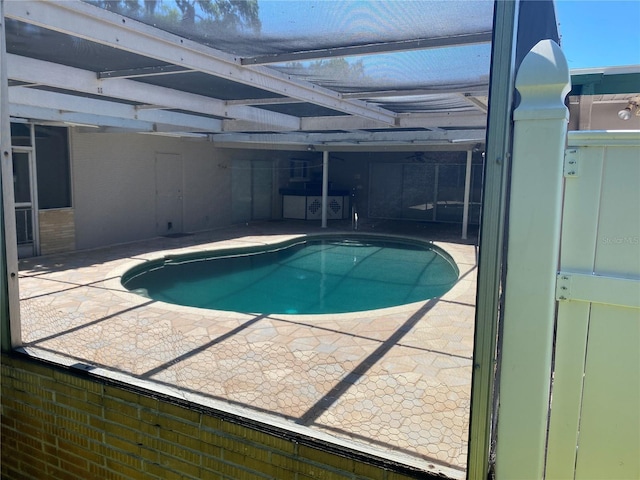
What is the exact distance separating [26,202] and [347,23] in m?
8.93

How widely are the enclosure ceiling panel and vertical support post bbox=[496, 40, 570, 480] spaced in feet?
4.21

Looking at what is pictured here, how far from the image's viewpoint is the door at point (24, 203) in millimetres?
9188

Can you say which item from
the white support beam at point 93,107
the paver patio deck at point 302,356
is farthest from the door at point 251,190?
the paver patio deck at point 302,356

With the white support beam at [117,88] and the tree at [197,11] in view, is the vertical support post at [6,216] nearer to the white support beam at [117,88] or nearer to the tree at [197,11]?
the tree at [197,11]

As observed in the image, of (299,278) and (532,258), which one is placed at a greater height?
(532,258)

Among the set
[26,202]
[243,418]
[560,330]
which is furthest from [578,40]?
[26,202]

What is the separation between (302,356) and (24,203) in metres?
7.85

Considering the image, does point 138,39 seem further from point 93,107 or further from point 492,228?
point 93,107

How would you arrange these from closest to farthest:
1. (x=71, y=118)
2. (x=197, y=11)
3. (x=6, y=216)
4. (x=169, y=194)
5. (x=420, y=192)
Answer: (x=6, y=216), (x=197, y=11), (x=71, y=118), (x=169, y=194), (x=420, y=192)

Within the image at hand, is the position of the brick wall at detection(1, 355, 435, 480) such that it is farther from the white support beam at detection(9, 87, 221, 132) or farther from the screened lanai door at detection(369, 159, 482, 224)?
the screened lanai door at detection(369, 159, 482, 224)

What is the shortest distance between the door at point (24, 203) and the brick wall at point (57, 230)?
170 mm

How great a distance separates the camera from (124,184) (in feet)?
37.0

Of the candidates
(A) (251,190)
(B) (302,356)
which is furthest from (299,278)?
(A) (251,190)

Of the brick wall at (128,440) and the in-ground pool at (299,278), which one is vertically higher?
the brick wall at (128,440)
